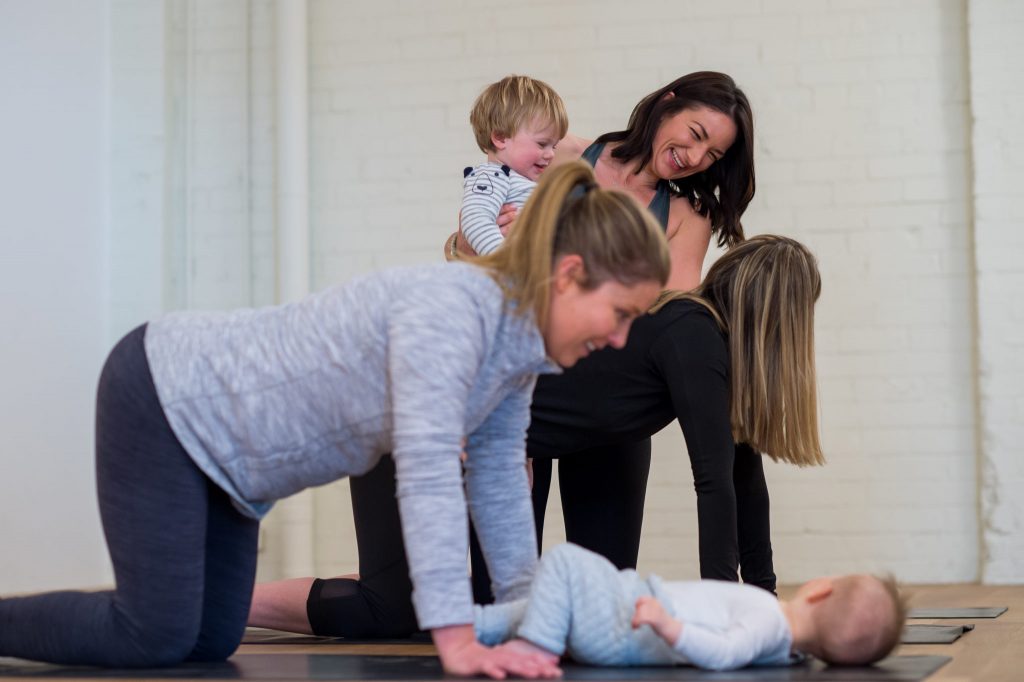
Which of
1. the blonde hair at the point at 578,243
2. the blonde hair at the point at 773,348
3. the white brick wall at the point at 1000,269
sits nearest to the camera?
the blonde hair at the point at 578,243

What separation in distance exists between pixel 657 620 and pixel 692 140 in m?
1.62

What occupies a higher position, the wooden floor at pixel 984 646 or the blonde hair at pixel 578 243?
the blonde hair at pixel 578 243

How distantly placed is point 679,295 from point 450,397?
1.05 meters

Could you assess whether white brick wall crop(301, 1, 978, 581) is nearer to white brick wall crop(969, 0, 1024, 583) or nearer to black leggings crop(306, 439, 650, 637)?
white brick wall crop(969, 0, 1024, 583)

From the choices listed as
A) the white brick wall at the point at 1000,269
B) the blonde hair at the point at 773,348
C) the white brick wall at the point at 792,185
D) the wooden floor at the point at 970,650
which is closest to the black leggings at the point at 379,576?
the wooden floor at the point at 970,650

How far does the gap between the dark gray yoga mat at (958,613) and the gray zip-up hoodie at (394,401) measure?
1.61 metres

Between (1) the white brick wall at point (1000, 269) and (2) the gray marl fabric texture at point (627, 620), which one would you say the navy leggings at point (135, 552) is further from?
(1) the white brick wall at point (1000, 269)

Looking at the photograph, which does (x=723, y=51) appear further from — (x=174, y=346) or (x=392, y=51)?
(x=174, y=346)

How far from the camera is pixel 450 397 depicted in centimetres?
184

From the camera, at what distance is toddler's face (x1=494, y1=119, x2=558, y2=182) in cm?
320

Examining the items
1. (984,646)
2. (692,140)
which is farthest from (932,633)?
(692,140)

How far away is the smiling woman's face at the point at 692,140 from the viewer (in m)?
3.09

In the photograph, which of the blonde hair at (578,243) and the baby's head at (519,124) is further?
the baby's head at (519,124)

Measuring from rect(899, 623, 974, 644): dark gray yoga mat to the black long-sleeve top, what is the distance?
0.43m
